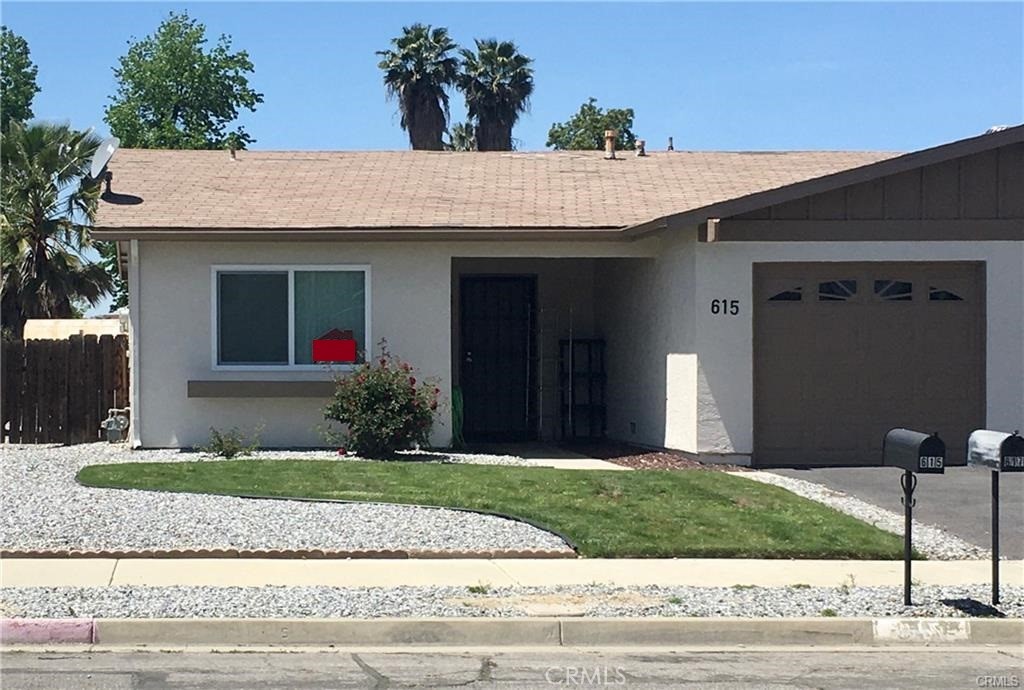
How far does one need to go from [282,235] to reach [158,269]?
1.76 meters

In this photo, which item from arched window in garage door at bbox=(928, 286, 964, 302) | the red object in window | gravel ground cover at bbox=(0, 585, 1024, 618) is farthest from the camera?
the red object in window

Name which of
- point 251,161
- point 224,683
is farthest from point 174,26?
point 224,683

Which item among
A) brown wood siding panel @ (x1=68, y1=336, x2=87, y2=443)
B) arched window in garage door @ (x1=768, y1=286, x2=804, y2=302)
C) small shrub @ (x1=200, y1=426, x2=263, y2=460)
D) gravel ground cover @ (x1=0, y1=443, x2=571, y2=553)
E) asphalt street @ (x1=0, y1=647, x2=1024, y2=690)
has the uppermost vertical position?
arched window in garage door @ (x1=768, y1=286, x2=804, y2=302)

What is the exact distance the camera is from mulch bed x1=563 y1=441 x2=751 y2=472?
54.9ft

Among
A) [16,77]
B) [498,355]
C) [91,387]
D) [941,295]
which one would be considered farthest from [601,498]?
[16,77]

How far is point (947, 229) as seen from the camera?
1684 centimetres

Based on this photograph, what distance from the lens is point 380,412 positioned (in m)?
16.8

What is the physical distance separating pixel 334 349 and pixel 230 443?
73.1 inches

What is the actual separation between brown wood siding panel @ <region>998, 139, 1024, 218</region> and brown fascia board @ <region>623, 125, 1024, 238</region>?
39 centimetres

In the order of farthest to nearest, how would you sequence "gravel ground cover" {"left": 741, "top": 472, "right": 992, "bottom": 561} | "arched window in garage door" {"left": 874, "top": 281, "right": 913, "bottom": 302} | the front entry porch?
the front entry porch → "arched window in garage door" {"left": 874, "top": 281, "right": 913, "bottom": 302} → "gravel ground cover" {"left": 741, "top": 472, "right": 992, "bottom": 561}

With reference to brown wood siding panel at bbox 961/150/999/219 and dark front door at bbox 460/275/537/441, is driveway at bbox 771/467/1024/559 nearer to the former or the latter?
brown wood siding panel at bbox 961/150/999/219

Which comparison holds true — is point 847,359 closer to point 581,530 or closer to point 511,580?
point 581,530

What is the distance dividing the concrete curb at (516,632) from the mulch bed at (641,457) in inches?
276

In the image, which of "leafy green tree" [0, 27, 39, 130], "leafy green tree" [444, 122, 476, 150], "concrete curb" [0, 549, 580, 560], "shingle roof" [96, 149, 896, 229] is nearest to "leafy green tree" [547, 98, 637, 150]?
"leafy green tree" [444, 122, 476, 150]
